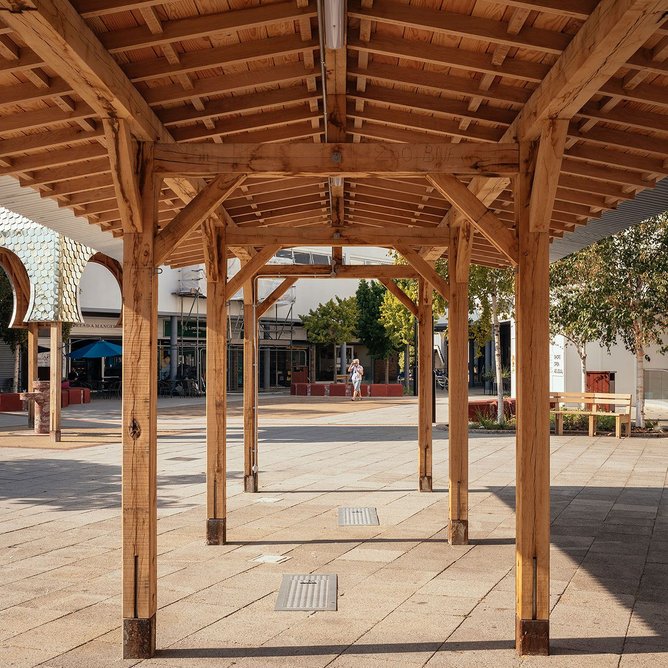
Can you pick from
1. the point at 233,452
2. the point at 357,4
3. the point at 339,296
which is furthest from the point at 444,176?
the point at 339,296

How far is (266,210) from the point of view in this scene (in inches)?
362

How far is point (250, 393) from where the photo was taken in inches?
428

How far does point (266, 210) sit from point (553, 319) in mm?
12029

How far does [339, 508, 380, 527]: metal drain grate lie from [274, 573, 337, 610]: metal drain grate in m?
2.02

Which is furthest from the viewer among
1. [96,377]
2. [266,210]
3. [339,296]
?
[339,296]

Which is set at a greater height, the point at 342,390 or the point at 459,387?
the point at 459,387

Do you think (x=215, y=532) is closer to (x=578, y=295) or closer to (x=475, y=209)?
(x=475, y=209)

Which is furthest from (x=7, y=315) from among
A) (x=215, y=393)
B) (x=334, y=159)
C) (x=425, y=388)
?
(x=334, y=159)

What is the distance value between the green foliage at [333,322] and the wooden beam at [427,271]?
31212 mm

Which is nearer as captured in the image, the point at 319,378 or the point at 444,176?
the point at 444,176

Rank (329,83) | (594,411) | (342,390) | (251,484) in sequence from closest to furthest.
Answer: (329,83) < (251,484) < (594,411) < (342,390)

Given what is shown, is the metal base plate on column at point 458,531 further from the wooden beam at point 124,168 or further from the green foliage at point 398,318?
the green foliage at point 398,318

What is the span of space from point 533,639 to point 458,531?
9.20 feet

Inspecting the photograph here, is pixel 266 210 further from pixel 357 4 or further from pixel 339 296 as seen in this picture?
pixel 339 296
